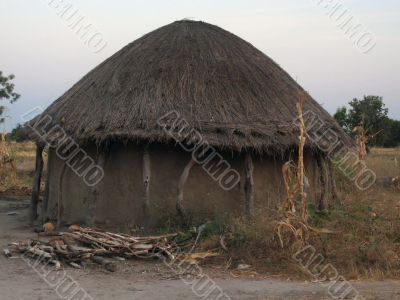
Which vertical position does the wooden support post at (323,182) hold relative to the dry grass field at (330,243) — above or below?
above

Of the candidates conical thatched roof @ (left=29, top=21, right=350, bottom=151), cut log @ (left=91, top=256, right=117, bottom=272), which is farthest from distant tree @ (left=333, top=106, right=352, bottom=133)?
cut log @ (left=91, top=256, right=117, bottom=272)

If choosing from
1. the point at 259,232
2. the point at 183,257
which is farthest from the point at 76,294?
the point at 259,232

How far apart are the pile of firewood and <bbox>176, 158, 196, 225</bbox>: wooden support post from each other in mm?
1058

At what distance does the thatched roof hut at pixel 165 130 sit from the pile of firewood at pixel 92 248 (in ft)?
4.76

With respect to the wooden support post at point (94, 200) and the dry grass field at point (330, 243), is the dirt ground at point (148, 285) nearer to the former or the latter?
the dry grass field at point (330, 243)

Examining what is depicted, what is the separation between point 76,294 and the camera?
6117 mm

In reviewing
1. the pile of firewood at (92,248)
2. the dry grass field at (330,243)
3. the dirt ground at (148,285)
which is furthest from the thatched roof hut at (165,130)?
the dirt ground at (148,285)

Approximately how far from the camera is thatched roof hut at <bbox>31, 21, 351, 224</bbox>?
31.2 ft

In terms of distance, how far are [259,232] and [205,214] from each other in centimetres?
198

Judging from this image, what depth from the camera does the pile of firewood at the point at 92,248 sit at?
7.51 m

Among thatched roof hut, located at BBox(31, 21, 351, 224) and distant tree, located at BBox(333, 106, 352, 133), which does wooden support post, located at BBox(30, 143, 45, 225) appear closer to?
thatched roof hut, located at BBox(31, 21, 351, 224)

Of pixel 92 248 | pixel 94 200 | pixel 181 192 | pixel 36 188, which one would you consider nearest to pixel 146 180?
pixel 181 192

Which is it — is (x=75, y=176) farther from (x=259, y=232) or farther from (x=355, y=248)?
(x=355, y=248)

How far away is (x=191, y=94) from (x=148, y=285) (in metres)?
4.18
